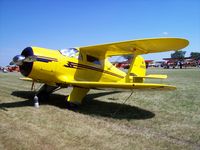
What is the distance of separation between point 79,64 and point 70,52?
1.73 feet

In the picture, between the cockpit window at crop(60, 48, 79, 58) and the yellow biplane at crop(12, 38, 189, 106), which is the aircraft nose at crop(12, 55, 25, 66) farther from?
the cockpit window at crop(60, 48, 79, 58)

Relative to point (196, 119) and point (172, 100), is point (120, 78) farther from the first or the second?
point (196, 119)

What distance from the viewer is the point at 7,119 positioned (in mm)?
5715

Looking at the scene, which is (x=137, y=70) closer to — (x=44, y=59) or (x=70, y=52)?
(x=70, y=52)

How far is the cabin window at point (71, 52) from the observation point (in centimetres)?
772

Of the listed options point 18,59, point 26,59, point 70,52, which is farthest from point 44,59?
point 70,52

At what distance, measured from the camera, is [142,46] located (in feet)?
24.7

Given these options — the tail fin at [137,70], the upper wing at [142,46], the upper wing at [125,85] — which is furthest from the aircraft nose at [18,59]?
the tail fin at [137,70]

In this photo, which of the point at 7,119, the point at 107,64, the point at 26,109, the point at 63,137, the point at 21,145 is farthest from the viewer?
the point at 107,64

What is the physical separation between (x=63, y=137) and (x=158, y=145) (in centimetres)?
180

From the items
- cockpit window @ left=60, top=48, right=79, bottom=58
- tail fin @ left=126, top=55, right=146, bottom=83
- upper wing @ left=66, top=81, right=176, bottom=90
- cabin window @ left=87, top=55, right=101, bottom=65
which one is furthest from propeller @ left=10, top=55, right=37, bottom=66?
tail fin @ left=126, top=55, right=146, bottom=83

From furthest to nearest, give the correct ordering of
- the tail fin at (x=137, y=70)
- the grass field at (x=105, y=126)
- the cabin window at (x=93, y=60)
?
the tail fin at (x=137, y=70) → the cabin window at (x=93, y=60) → the grass field at (x=105, y=126)

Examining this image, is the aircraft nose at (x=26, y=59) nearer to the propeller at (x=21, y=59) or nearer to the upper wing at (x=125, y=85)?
the propeller at (x=21, y=59)

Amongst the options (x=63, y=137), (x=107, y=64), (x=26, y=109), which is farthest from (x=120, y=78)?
(x=63, y=137)
